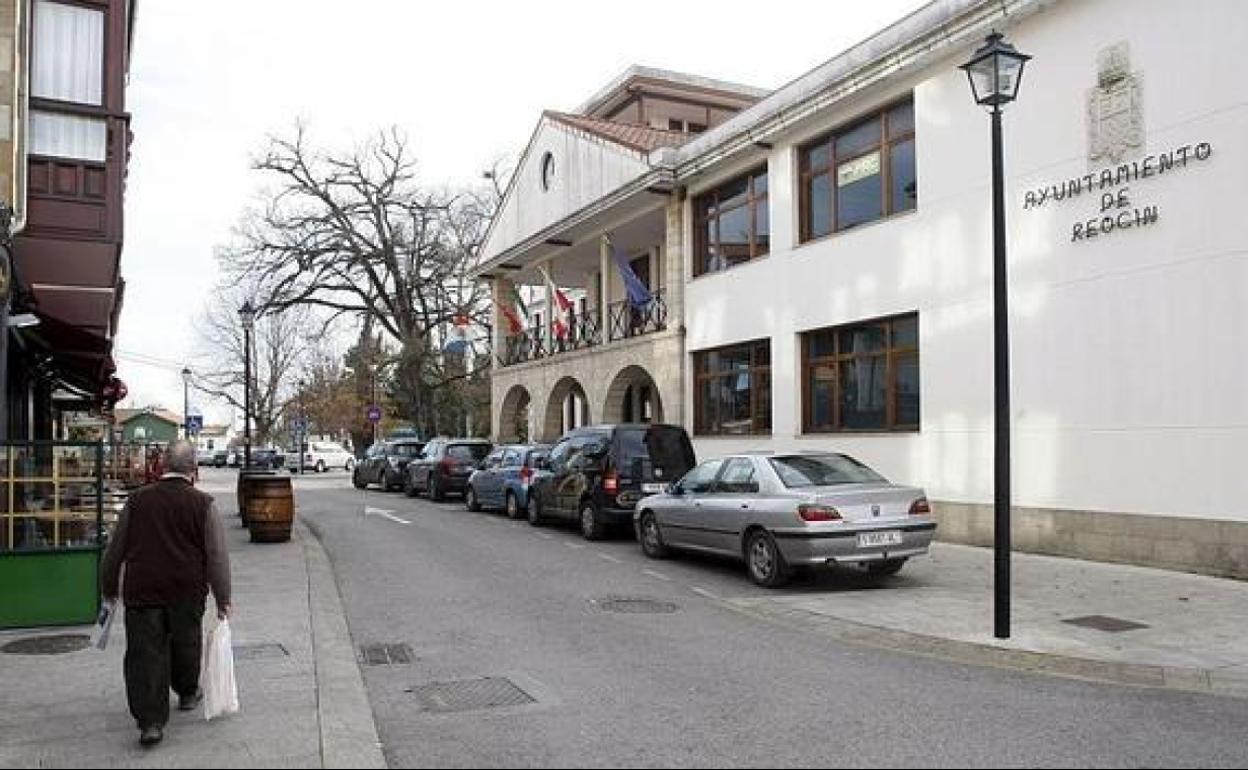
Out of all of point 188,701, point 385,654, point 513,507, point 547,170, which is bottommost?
point 385,654

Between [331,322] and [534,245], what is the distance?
55.2 feet

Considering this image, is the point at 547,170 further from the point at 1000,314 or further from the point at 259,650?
the point at 259,650

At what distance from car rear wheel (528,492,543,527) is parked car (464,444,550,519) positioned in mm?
389

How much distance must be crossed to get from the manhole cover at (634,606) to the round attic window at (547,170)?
740 inches

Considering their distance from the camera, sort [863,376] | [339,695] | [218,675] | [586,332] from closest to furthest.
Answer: [218,675] < [339,695] < [863,376] < [586,332]

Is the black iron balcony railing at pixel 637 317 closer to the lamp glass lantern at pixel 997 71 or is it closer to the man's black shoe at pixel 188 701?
the lamp glass lantern at pixel 997 71

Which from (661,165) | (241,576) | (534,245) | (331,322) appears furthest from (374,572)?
(331,322)

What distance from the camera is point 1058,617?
8930mm

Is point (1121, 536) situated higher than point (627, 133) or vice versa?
point (627, 133)

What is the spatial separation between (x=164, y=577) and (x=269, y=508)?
9.62 metres

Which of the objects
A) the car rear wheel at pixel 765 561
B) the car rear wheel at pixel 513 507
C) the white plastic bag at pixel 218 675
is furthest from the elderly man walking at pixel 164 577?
the car rear wheel at pixel 513 507

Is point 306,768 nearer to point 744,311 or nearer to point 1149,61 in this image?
point 1149,61

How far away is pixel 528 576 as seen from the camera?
11.9 meters

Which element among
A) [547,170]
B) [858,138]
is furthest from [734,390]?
[547,170]
